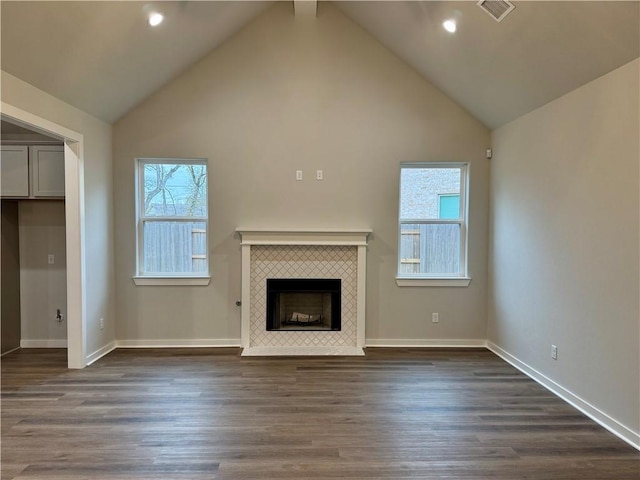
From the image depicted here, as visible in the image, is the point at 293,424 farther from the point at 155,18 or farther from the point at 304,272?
the point at 155,18

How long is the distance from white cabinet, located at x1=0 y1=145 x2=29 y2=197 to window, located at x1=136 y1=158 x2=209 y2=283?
1.11m

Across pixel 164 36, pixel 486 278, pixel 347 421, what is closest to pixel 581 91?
pixel 486 278

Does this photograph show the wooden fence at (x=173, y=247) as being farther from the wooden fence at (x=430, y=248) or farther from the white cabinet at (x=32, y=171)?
the wooden fence at (x=430, y=248)

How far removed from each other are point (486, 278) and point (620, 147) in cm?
209

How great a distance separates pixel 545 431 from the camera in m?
2.41

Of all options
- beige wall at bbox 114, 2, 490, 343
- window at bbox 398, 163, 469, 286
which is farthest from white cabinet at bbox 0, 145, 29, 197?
window at bbox 398, 163, 469, 286

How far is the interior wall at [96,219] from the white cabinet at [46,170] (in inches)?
16.6

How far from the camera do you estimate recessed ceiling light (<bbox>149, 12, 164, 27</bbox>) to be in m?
2.84

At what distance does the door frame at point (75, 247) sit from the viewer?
131 inches

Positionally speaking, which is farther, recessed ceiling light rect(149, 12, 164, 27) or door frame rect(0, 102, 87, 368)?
door frame rect(0, 102, 87, 368)

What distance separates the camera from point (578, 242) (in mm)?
2736

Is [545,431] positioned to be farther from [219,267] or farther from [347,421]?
[219,267]

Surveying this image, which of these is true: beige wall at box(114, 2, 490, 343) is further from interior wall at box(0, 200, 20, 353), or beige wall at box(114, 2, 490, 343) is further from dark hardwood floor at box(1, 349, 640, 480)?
interior wall at box(0, 200, 20, 353)

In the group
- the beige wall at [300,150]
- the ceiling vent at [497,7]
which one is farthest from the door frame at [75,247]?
the ceiling vent at [497,7]
